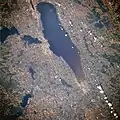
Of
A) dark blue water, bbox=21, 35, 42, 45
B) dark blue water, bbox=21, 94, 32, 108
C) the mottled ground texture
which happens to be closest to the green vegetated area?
the mottled ground texture

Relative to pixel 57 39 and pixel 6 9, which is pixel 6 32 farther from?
pixel 57 39

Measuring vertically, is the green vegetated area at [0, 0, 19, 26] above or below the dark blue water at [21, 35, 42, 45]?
above

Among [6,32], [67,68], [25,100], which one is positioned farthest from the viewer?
[6,32]

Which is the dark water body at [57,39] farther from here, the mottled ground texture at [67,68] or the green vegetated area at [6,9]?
the green vegetated area at [6,9]

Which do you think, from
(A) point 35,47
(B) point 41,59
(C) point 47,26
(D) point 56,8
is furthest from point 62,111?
(D) point 56,8

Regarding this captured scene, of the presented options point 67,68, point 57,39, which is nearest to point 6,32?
point 57,39

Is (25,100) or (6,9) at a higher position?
(6,9)

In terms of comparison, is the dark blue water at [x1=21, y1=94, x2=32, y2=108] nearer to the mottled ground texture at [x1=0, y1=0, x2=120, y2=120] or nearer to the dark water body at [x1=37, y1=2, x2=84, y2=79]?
the mottled ground texture at [x1=0, y1=0, x2=120, y2=120]
